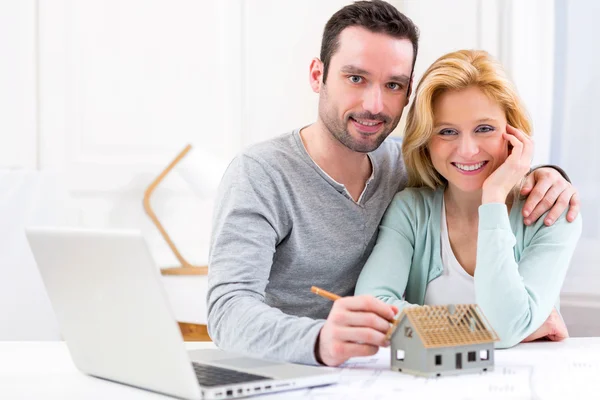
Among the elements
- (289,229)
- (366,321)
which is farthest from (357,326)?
(289,229)

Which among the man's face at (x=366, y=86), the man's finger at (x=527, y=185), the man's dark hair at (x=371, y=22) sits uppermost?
the man's dark hair at (x=371, y=22)

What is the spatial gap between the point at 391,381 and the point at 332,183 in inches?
26.5

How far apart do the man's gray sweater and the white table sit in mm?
295

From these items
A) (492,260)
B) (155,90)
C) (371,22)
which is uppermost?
(371,22)

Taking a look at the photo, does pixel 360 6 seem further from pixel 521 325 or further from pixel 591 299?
pixel 591 299

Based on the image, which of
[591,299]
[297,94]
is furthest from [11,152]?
[591,299]

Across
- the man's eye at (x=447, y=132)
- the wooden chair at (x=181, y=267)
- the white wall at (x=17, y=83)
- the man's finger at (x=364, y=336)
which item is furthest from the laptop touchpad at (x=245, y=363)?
the white wall at (x=17, y=83)

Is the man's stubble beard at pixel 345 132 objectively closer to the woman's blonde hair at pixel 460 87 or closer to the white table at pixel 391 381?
the woman's blonde hair at pixel 460 87

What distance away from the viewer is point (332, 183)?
1.68 m

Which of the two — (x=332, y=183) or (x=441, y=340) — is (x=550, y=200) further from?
(x=441, y=340)

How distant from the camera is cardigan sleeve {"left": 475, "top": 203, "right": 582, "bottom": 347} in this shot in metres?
1.43

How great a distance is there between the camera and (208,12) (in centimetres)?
331

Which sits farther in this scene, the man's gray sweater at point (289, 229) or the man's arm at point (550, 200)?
the man's arm at point (550, 200)

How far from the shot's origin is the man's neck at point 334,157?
67.5 inches
